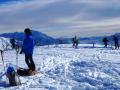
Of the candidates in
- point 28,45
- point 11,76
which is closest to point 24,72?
point 28,45

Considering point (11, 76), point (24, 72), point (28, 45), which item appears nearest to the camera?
point (11, 76)

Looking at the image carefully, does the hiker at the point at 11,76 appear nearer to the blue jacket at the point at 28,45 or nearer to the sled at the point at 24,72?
the sled at the point at 24,72

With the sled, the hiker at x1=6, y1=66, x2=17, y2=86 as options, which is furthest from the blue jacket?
the hiker at x1=6, y1=66, x2=17, y2=86

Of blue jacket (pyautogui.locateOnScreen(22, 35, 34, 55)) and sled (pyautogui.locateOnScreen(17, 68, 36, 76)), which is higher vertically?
blue jacket (pyautogui.locateOnScreen(22, 35, 34, 55))

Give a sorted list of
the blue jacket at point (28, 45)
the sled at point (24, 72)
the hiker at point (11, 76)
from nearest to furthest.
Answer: the hiker at point (11, 76), the sled at point (24, 72), the blue jacket at point (28, 45)

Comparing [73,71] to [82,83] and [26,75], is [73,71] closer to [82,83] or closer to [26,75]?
[26,75]

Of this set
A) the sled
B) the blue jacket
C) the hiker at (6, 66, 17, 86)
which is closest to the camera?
the hiker at (6, 66, 17, 86)

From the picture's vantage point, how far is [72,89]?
47.7 feet

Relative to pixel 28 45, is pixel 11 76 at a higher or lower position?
lower

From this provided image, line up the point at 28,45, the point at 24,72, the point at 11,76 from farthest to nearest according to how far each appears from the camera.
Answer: the point at 28,45 → the point at 24,72 → the point at 11,76

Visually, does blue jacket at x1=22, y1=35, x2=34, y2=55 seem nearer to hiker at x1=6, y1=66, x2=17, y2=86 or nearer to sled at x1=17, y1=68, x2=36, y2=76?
sled at x1=17, y1=68, x2=36, y2=76

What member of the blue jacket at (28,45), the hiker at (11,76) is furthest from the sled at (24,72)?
the hiker at (11,76)

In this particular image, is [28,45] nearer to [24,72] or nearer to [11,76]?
[24,72]

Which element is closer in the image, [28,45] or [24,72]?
[24,72]
